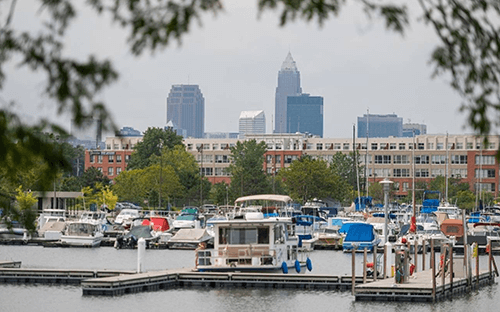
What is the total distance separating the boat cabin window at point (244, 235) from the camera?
46.8 meters

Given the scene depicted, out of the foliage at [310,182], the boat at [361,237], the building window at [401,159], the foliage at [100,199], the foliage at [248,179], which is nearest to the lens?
the boat at [361,237]

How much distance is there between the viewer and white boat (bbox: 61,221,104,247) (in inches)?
3063

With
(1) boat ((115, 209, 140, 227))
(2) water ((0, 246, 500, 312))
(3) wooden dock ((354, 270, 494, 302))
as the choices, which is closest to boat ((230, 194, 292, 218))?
(2) water ((0, 246, 500, 312))

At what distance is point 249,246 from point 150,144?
122 metres

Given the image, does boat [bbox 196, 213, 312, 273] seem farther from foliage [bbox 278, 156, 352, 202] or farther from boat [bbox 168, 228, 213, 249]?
foliage [bbox 278, 156, 352, 202]

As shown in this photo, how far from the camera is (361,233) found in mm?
71875

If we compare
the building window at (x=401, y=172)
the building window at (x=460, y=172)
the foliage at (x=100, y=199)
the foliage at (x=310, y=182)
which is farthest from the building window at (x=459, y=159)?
the foliage at (x=100, y=199)

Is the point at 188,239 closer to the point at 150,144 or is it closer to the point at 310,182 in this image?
the point at 310,182

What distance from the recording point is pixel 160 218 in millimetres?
87250

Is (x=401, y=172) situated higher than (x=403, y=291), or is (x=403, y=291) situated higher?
(x=401, y=172)

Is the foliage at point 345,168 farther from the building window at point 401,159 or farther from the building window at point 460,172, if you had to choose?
the building window at point 401,159

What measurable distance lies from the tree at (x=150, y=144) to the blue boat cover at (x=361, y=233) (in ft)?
310

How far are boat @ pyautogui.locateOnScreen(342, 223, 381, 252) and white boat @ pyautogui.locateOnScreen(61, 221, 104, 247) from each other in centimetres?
1858

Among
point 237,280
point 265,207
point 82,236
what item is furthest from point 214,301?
point 265,207
